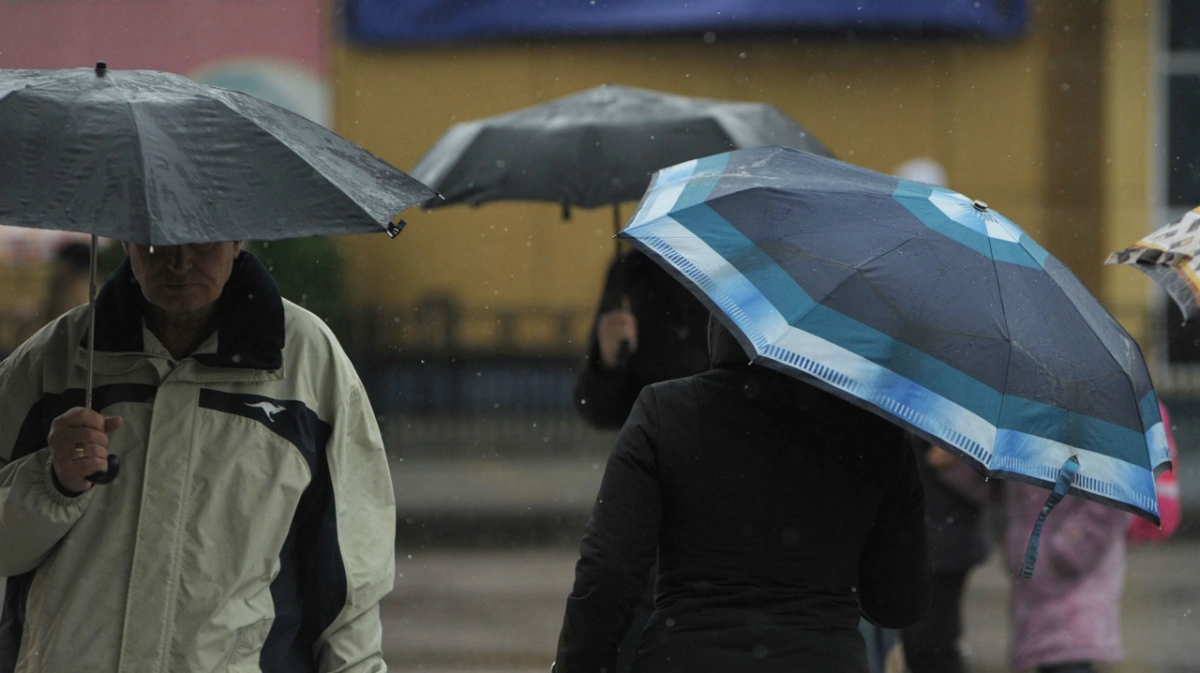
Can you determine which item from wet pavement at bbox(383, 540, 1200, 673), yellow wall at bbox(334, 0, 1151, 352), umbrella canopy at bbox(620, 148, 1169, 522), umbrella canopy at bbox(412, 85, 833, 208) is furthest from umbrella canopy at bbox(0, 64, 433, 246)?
yellow wall at bbox(334, 0, 1151, 352)

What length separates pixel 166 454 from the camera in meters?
2.68

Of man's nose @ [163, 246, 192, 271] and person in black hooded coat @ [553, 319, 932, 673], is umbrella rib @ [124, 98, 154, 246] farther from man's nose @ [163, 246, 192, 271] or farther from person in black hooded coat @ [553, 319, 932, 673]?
person in black hooded coat @ [553, 319, 932, 673]

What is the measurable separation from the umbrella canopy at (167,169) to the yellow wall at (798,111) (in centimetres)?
1169

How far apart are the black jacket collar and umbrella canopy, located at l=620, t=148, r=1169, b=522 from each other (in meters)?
0.70

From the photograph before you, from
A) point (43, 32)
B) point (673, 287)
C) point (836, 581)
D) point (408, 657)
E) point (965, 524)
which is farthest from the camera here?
point (43, 32)

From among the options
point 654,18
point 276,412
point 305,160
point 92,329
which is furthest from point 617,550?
point 654,18

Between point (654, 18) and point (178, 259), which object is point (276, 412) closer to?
point (178, 259)

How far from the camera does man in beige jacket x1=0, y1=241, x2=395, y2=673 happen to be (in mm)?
2621

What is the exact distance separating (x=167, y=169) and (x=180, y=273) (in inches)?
15.4

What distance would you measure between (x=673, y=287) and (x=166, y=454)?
1.78 meters

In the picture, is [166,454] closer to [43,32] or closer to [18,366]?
[18,366]

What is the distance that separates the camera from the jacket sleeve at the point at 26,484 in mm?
→ 2602

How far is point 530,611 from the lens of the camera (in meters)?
8.74

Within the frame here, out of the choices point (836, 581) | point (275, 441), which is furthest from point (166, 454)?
point (836, 581)
